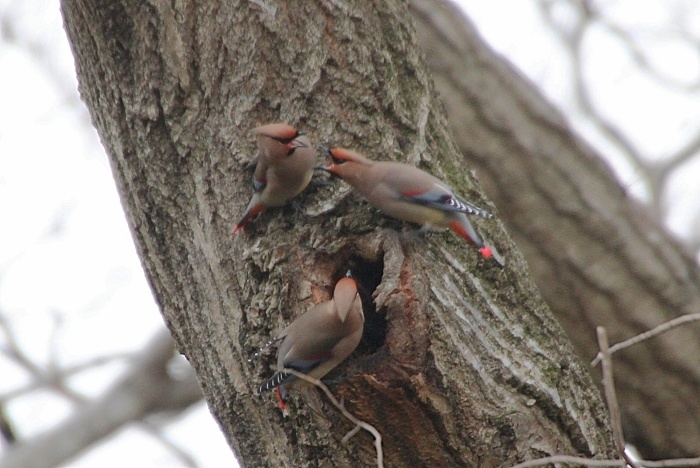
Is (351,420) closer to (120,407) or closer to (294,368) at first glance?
Result: (294,368)

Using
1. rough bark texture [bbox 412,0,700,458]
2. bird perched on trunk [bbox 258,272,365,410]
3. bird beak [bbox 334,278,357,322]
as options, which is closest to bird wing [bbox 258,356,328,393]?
bird perched on trunk [bbox 258,272,365,410]

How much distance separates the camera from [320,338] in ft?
9.79

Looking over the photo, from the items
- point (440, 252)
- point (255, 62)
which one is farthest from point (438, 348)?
point (255, 62)

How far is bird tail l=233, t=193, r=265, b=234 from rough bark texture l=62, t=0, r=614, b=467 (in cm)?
3

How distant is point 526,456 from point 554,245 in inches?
62.0

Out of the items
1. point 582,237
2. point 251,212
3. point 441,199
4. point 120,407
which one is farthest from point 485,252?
point 120,407

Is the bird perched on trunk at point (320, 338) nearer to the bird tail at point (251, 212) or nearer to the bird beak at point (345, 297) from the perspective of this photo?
the bird beak at point (345, 297)

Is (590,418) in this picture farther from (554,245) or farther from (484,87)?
(484,87)

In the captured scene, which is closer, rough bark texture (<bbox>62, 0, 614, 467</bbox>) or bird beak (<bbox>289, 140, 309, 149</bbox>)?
rough bark texture (<bbox>62, 0, 614, 467</bbox>)

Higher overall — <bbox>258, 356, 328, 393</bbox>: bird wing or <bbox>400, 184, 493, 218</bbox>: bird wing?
<bbox>400, 184, 493, 218</bbox>: bird wing

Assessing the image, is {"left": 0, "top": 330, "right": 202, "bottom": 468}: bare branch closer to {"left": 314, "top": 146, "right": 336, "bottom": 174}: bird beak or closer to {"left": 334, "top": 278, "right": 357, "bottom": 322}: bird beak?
{"left": 314, "top": 146, "right": 336, "bottom": 174}: bird beak

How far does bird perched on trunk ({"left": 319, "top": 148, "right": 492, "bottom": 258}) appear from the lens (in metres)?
3.12

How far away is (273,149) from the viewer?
3.19 meters

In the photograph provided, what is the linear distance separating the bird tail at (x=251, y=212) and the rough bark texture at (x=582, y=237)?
1446mm
